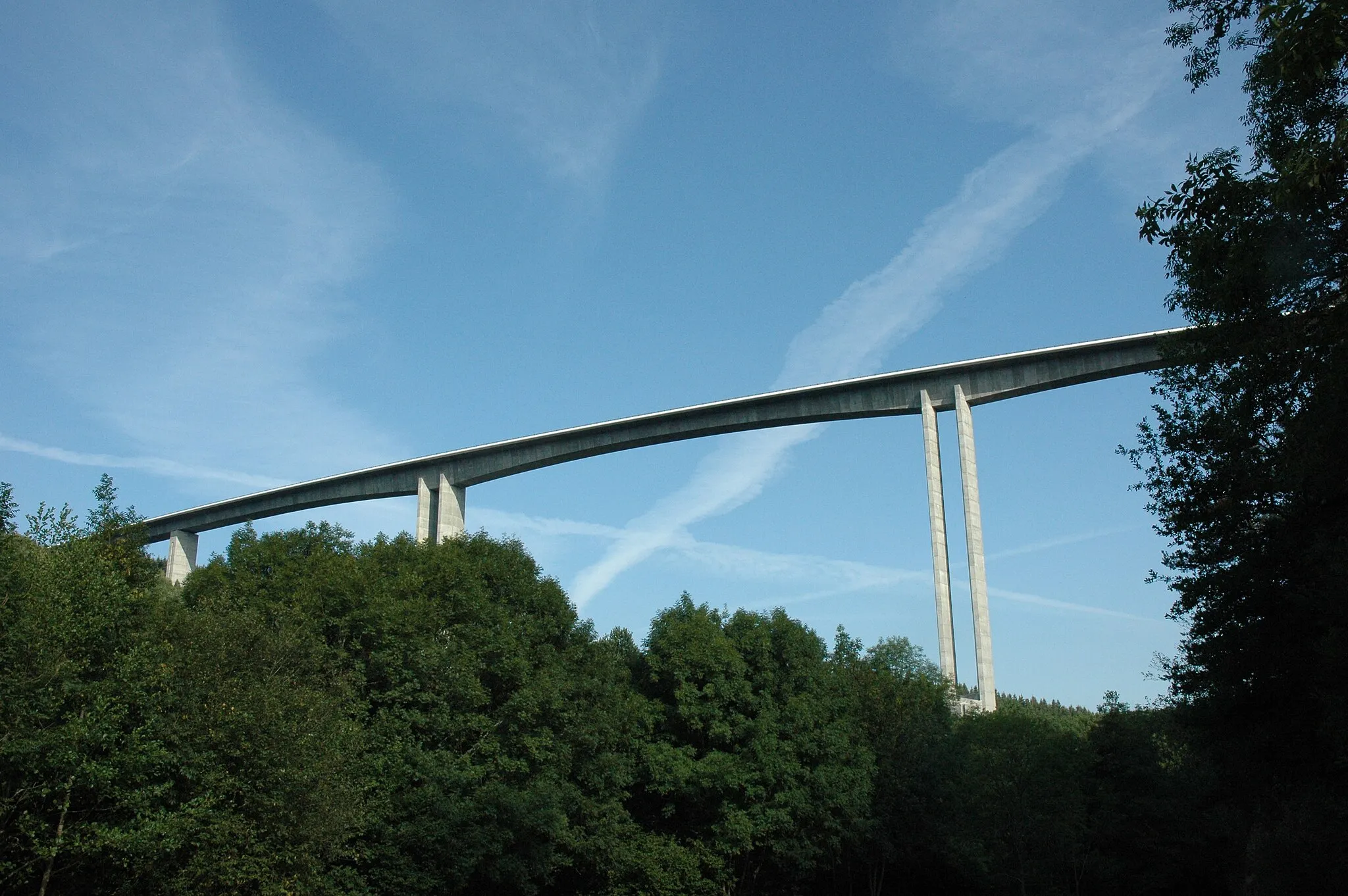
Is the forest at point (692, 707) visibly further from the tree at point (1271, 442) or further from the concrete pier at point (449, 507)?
the concrete pier at point (449, 507)

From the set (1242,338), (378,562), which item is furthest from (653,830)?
(1242,338)

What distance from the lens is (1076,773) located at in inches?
2174

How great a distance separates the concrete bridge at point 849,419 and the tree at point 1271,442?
26431 mm

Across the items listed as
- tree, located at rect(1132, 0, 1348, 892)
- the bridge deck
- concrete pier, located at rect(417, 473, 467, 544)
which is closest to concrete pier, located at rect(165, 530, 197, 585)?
the bridge deck

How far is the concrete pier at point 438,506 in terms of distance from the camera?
7238cm

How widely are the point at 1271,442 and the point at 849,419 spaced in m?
42.7

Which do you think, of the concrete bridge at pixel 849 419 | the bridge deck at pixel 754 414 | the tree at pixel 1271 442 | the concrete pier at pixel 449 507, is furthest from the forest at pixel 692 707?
the concrete pier at pixel 449 507

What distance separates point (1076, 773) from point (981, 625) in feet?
29.7

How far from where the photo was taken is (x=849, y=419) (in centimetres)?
6244

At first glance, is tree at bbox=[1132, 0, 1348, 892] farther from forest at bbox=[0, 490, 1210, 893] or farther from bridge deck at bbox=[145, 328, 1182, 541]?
bridge deck at bbox=[145, 328, 1182, 541]

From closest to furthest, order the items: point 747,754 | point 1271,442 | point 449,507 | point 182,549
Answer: point 1271,442, point 747,754, point 449,507, point 182,549

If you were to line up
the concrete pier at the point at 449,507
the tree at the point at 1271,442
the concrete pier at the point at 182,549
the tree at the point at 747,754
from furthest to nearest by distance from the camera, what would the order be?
1. the concrete pier at the point at 182,549
2. the concrete pier at the point at 449,507
3. the tree at the point at 747,754
4. the tree at the point at 1271,442

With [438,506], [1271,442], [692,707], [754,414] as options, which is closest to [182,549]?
[438,506]

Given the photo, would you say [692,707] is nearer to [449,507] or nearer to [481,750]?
[481,750]
